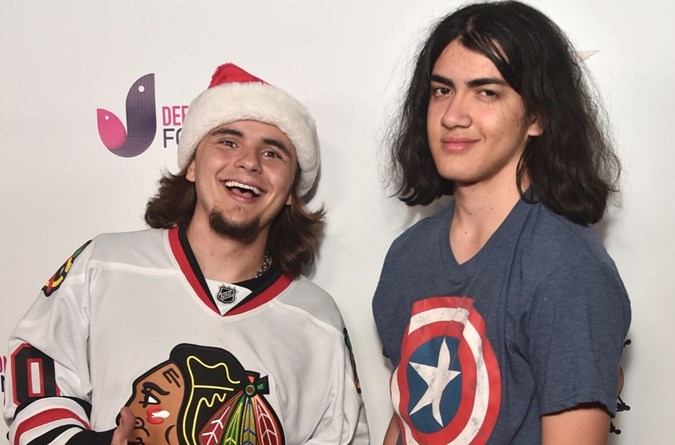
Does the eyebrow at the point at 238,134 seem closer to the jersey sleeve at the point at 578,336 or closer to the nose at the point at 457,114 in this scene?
the nose at the point at 457,114

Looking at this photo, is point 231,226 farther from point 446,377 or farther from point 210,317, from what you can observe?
point 446,377

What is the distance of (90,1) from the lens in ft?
6.25

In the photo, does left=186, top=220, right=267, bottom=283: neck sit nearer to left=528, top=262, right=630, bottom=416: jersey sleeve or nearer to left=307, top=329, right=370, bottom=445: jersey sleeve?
left=307, top=329, right=370, bottom=445: jersey sleeve

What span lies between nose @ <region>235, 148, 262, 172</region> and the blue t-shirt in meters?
0.38

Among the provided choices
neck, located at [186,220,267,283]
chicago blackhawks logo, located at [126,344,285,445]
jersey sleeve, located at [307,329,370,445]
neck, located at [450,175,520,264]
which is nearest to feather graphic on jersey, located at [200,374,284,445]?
chicago blackhawks logo, located at [126,344,285,445]

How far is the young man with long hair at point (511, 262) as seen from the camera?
1.21 meters

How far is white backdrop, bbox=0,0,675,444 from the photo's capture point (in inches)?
66.7

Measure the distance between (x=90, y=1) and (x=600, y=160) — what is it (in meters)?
1.17

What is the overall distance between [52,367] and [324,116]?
0.76 meters

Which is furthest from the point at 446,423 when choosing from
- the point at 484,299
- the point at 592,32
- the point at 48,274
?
the point at 48,274

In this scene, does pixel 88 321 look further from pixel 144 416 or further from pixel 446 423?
pixel 446 423

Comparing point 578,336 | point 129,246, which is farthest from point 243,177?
point 578,336

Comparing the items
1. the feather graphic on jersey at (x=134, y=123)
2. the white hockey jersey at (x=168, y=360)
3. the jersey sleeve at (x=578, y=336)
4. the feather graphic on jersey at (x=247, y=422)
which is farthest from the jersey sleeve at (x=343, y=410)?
the feather graphic on jersey at (x=134, y=123)

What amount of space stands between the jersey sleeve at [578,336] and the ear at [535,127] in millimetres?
249
